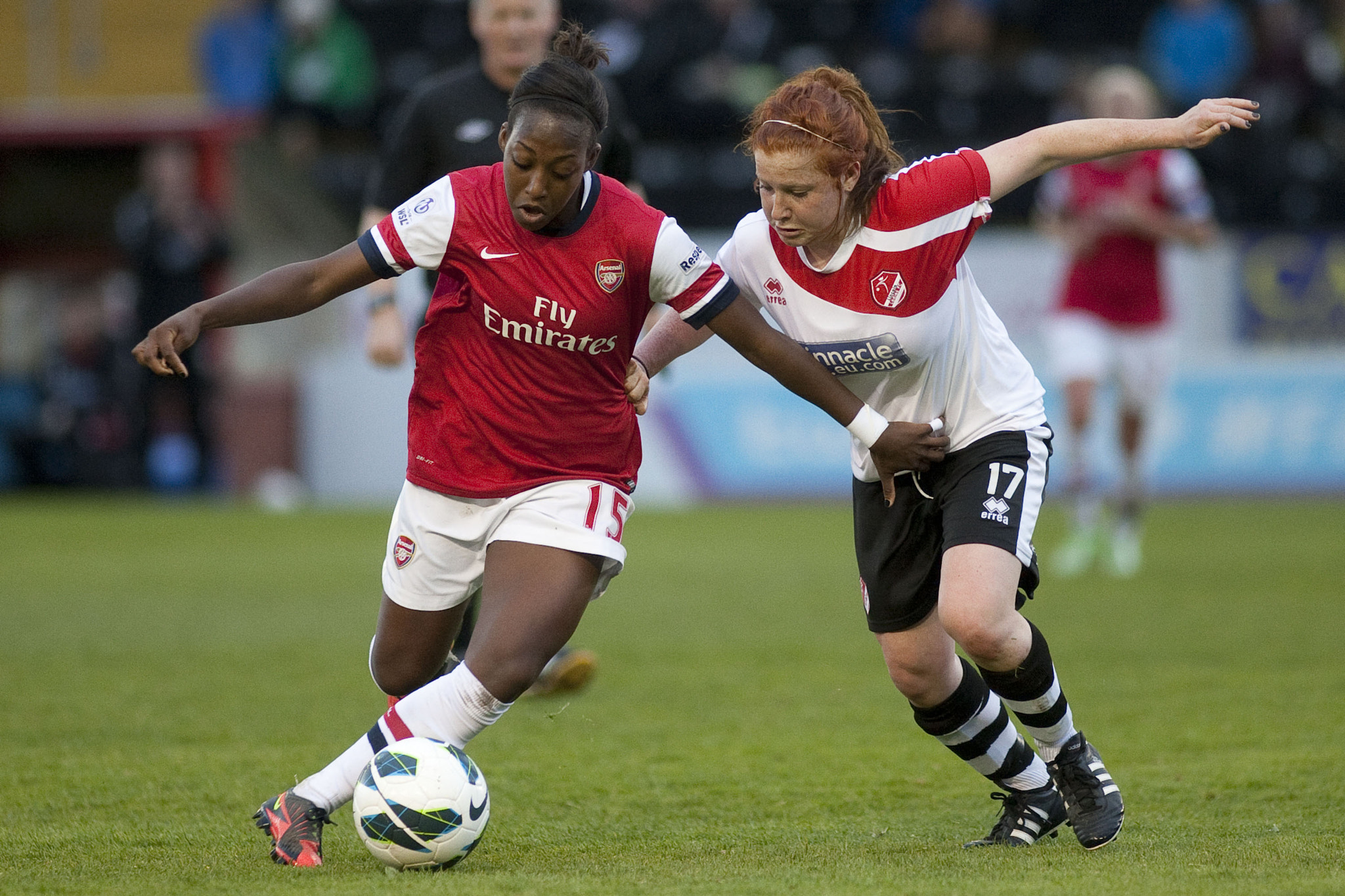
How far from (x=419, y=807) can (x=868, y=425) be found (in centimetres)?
136

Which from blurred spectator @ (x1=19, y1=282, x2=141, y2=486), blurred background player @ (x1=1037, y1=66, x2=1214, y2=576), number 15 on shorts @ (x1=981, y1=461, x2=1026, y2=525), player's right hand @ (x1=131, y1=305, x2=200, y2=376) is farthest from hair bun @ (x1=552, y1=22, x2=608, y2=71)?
blurred spectator @ (x1=19, y1=282, x2=141, y2=486)

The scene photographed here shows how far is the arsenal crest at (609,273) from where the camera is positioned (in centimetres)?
385

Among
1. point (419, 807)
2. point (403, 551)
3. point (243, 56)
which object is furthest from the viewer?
point (243, 56)

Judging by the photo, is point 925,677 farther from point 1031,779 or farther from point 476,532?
point 476,532

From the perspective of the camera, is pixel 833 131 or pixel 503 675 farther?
pixel 833 131

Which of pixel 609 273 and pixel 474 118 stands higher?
pixel 474 118

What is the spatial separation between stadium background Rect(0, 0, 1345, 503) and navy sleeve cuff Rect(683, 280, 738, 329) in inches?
399

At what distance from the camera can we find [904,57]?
53.8ft

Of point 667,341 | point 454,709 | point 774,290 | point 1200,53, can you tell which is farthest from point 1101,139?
point 1200,53

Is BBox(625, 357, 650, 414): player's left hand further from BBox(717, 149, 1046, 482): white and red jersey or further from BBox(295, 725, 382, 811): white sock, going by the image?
BBox(295, 725, 382, 811): white sock

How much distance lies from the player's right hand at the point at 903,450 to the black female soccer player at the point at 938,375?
24mm

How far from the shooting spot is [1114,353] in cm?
1016

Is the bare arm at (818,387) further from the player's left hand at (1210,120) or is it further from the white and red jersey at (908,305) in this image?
the player's left hand at (1210,120)

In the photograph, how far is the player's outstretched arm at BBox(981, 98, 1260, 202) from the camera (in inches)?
154
